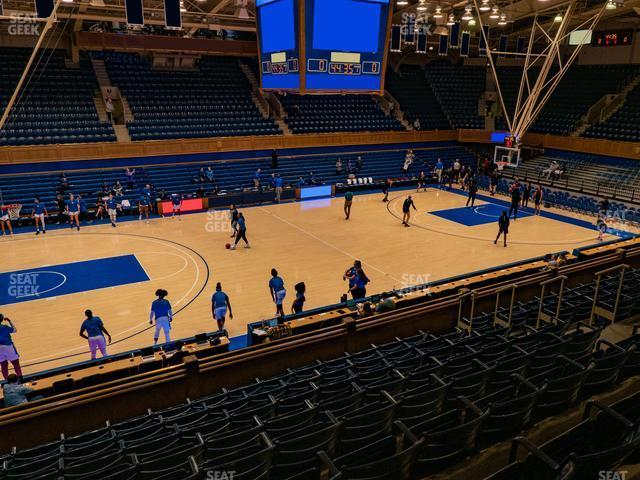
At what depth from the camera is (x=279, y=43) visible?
16.8 m

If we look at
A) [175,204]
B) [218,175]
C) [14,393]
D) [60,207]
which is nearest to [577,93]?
[218,175]

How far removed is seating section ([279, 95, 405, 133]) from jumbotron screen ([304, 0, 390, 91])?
48.8 feet

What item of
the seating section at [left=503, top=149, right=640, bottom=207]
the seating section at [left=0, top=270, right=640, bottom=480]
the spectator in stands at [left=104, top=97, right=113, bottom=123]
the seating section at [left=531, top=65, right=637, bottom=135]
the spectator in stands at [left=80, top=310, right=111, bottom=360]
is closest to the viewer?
the seating section at [left=0, top=270, right=640, bottom=480]

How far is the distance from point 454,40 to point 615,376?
23884 millimetres

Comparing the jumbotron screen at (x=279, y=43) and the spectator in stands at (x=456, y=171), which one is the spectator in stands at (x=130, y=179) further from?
the spectator in stands at (x=456, y=171)

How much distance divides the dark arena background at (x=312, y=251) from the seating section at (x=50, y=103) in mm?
146

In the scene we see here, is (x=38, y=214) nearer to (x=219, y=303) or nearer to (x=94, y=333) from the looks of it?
(x=94, y=333)

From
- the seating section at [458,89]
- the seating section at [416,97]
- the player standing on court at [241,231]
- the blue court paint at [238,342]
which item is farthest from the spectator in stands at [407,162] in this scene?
the blue court paint at [238,342]

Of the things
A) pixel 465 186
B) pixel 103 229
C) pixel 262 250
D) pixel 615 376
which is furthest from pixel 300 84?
pixel 465 186

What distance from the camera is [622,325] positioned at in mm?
8148

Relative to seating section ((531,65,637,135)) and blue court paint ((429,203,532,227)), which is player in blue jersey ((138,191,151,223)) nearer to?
blue court paint ((429,203,532,227))

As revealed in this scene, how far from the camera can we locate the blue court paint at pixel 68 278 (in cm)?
1430

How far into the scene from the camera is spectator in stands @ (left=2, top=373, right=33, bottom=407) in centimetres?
712

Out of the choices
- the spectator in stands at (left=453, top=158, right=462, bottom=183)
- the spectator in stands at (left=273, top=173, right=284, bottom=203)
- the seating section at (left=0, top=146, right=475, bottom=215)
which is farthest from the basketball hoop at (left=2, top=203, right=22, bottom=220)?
the spectator in stands at (left=453, top=158, right=462, bottom=183)
